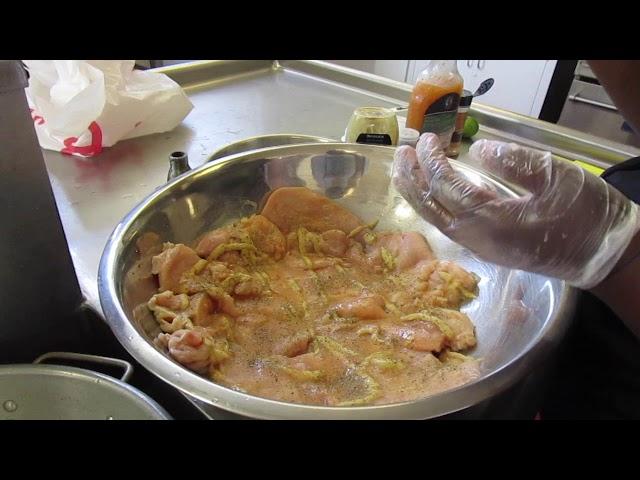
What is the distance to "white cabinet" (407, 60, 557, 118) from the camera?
9.04ft

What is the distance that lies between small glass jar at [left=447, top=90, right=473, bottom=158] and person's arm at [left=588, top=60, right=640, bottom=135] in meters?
0.55

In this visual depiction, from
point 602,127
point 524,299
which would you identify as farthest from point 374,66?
point 524,299

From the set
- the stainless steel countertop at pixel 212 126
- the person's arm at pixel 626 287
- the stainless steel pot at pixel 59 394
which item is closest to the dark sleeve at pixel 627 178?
the person's arm at pixel 626 287

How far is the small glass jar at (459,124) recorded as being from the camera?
1.31 meters

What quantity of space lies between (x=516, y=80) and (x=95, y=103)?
8.02 feet

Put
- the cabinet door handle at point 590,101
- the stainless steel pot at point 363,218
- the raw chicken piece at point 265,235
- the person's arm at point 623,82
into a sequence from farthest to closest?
the cabinet door handle at point 590,101
the raw chicken piece at point 265,235
the person's arm at point 623,82
the stainless steel pot at point 363,218

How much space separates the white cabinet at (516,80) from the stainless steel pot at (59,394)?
251cm

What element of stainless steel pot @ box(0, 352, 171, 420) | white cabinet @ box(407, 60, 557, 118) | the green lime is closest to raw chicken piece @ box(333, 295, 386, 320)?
stainless steel pot @ box(0, 352, 171, 420)

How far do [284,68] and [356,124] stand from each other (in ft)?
3.17

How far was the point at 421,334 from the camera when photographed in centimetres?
89

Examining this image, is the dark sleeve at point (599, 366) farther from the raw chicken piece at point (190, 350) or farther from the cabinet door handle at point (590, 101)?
the cabinet door handle at point (590, 101)

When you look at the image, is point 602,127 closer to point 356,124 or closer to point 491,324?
point 356,124

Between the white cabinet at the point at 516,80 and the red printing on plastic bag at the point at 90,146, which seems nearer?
the red printing on plastic bag at the point at 90,146

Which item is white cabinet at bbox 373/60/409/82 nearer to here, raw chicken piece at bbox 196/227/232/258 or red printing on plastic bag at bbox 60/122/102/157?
red printing on plastic bag at bbox 60/122/102/157
